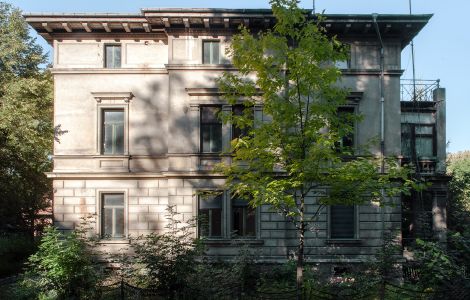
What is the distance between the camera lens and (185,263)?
44.4 feet

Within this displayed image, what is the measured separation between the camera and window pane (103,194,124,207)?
20.1m

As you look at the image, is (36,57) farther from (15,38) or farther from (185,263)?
(185,263)

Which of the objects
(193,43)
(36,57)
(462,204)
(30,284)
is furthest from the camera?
(36,57)

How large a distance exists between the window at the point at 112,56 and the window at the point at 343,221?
11.8 meters

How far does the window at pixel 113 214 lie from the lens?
19969 millimetres

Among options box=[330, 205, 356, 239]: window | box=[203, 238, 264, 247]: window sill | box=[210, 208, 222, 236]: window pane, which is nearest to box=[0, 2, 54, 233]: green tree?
box=[210, 208, 222, 236]: window pane

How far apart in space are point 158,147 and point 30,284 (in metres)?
8.14

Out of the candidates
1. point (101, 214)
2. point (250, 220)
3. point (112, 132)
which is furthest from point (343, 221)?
point (112, 132)

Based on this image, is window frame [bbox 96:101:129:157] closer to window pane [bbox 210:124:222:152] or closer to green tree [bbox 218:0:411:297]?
window pane [bbox 210:124:222:152]

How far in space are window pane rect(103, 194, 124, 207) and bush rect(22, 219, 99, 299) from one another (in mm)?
6388

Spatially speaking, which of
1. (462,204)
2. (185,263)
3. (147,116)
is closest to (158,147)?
(147,116)

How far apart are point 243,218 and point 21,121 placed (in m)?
11.1

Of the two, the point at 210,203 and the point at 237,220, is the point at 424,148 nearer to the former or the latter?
the point at 237,220

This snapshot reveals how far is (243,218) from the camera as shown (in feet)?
63.8
